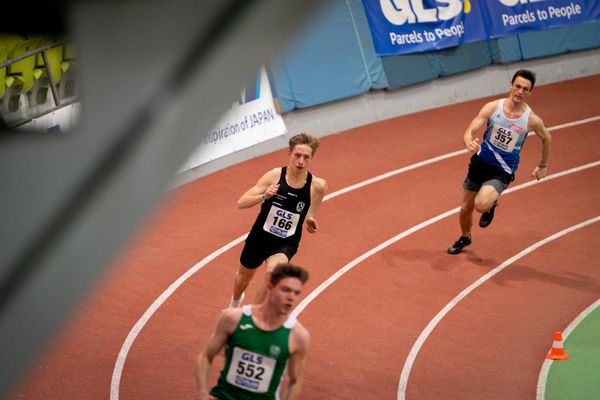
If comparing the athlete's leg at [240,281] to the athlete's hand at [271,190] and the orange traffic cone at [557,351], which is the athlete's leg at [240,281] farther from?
the orange traffic cone at [557,351]

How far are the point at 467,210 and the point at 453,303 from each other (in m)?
1.34

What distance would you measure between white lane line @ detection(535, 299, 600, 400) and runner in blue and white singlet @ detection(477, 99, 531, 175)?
1.78 m

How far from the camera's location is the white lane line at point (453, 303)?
8727 millimetres

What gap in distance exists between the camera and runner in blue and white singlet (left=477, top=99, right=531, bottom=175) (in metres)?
10.7

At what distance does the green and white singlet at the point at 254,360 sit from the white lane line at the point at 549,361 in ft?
12.0

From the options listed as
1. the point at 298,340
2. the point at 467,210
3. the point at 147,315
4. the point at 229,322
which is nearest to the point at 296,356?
the point at 298,340

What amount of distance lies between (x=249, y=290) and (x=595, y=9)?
1268 centimetres

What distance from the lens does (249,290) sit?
10570 millimetres

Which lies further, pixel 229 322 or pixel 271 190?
pixel 271 190

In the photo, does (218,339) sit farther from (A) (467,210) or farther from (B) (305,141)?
(A) (467,210)

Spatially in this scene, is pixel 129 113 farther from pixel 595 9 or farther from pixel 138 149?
pixel 595 9

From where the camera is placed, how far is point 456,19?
58.2 ft

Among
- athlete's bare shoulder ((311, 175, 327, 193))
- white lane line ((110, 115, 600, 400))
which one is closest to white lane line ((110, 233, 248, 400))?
white lane line ((110, 115, 600, 400))

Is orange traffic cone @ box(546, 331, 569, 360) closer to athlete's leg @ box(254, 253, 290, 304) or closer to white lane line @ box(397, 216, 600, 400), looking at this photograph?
white lane line @ box(397, 216, 600, 400)
